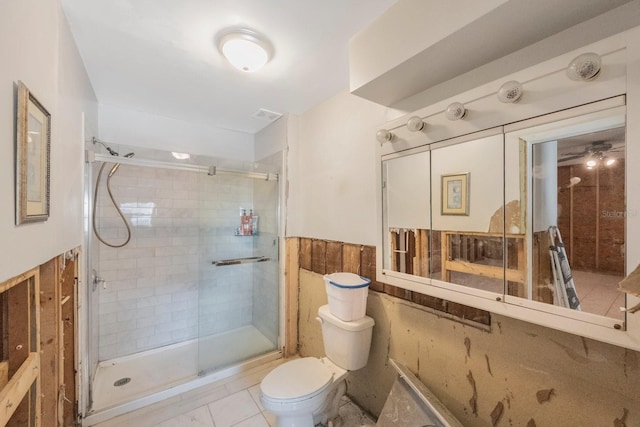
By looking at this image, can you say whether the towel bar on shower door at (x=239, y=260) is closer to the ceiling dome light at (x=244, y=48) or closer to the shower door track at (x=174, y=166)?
the shower door track at (x=174, y=166)

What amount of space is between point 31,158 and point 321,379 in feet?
5.60

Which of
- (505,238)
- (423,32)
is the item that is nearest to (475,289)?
(505,238)

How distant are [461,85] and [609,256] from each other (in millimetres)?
831

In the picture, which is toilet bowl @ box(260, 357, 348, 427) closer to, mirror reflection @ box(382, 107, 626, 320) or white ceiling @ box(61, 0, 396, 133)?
mirror reflection @ box(382, 107, 626, 320)

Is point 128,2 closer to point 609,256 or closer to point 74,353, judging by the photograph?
point 74,353

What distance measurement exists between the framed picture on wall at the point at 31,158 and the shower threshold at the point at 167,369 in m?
1.70

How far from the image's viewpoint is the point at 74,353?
1.55m

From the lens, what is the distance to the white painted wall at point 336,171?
179 centimetres

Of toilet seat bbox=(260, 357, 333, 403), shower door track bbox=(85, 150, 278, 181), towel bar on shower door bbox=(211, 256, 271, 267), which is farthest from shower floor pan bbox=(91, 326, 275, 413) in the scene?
shower door track bbox=(85, 150, 278, 181)

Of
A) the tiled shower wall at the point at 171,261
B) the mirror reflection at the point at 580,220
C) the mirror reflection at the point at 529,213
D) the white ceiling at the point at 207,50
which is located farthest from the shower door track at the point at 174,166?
the mirror reflection at the point at 580,220

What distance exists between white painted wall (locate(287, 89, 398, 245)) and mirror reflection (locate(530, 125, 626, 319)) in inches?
32.6

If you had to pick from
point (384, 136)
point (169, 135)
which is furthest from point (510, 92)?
point (169, 135)

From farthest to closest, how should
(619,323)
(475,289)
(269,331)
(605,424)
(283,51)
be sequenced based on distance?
(269,331), (283,51), (475,289), (605,424), (619,323)

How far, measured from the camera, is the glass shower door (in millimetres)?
2604
